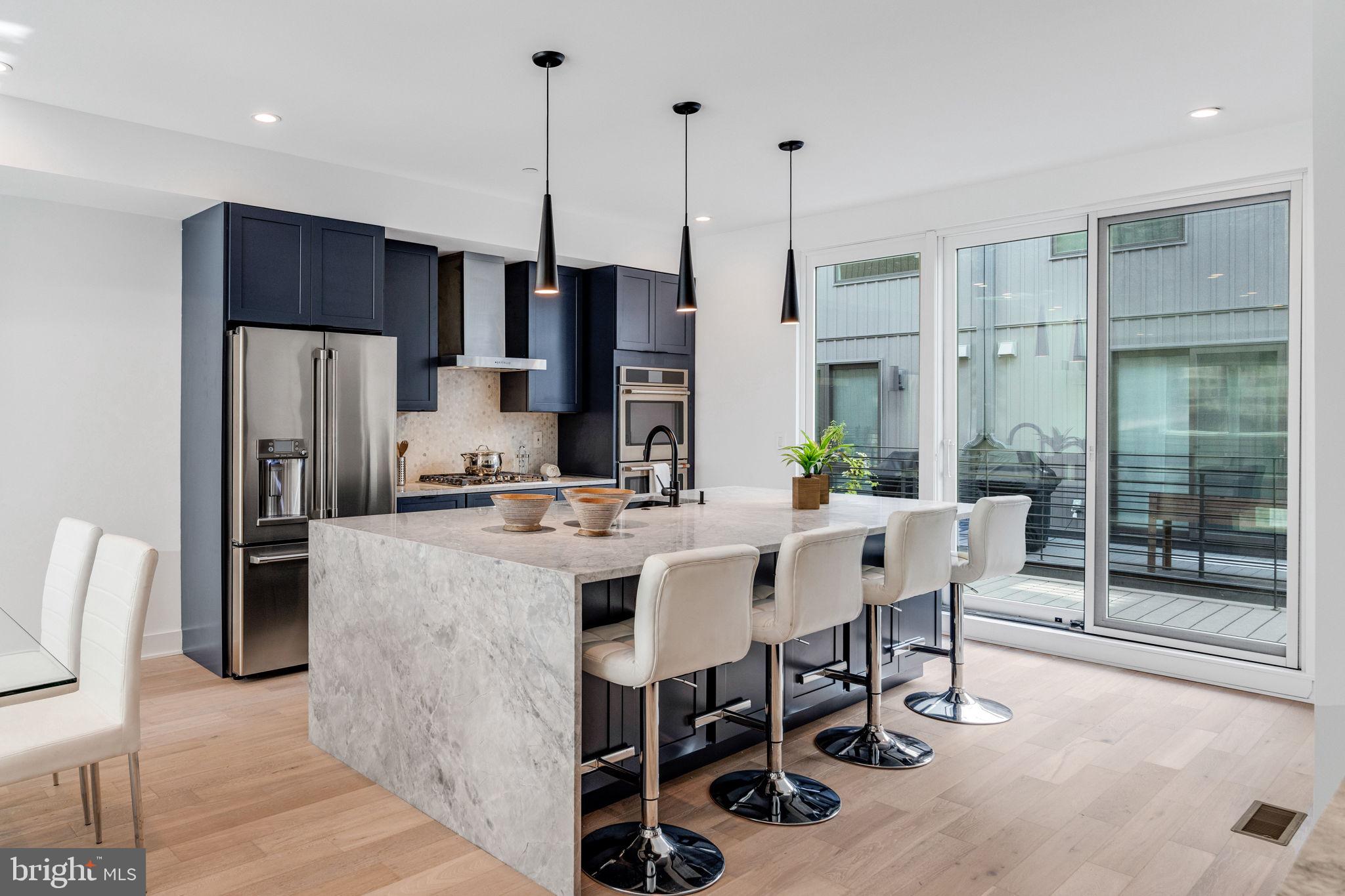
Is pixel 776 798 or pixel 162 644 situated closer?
pixel 776 798

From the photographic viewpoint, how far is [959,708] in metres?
3.72

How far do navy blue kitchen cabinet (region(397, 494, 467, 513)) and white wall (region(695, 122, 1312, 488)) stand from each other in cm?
214

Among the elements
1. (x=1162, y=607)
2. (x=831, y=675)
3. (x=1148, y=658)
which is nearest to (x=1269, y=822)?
(x=831, y=675)

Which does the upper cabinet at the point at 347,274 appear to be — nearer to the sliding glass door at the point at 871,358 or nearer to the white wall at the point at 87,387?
the white wall at the point at 87,387

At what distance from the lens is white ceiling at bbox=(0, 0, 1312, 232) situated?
2.88m

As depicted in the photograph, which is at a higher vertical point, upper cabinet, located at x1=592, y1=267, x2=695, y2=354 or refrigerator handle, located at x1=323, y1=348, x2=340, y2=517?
upper cabinet, located at x1=592, y1=267, x2=695, y2=354

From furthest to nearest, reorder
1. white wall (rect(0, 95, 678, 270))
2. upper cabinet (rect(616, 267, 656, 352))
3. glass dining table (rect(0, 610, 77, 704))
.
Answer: upper cabinet (rect(616, 267, 656, 352)), white wall (rect(0, 95, 678, 270)), glass dining table (rect(0, 610, 77, 704))

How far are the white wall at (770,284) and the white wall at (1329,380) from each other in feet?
8.90

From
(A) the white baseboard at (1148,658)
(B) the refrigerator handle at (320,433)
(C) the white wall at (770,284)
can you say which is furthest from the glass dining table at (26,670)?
(A) the white baseboard at (1148,658)

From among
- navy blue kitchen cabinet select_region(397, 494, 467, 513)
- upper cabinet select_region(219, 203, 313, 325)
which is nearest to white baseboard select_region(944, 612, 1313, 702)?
navy blue kitchen cabinet select_region(397, 494, 467, 513)

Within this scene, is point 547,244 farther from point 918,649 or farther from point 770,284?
point 770,284

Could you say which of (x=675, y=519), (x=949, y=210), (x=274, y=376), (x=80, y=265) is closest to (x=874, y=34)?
(x=675, y=519)

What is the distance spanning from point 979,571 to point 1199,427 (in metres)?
1.70

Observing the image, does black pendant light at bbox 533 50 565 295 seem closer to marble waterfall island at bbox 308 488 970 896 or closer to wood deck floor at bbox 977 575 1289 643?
marble waterfall island at bbox 308 488 970 896
